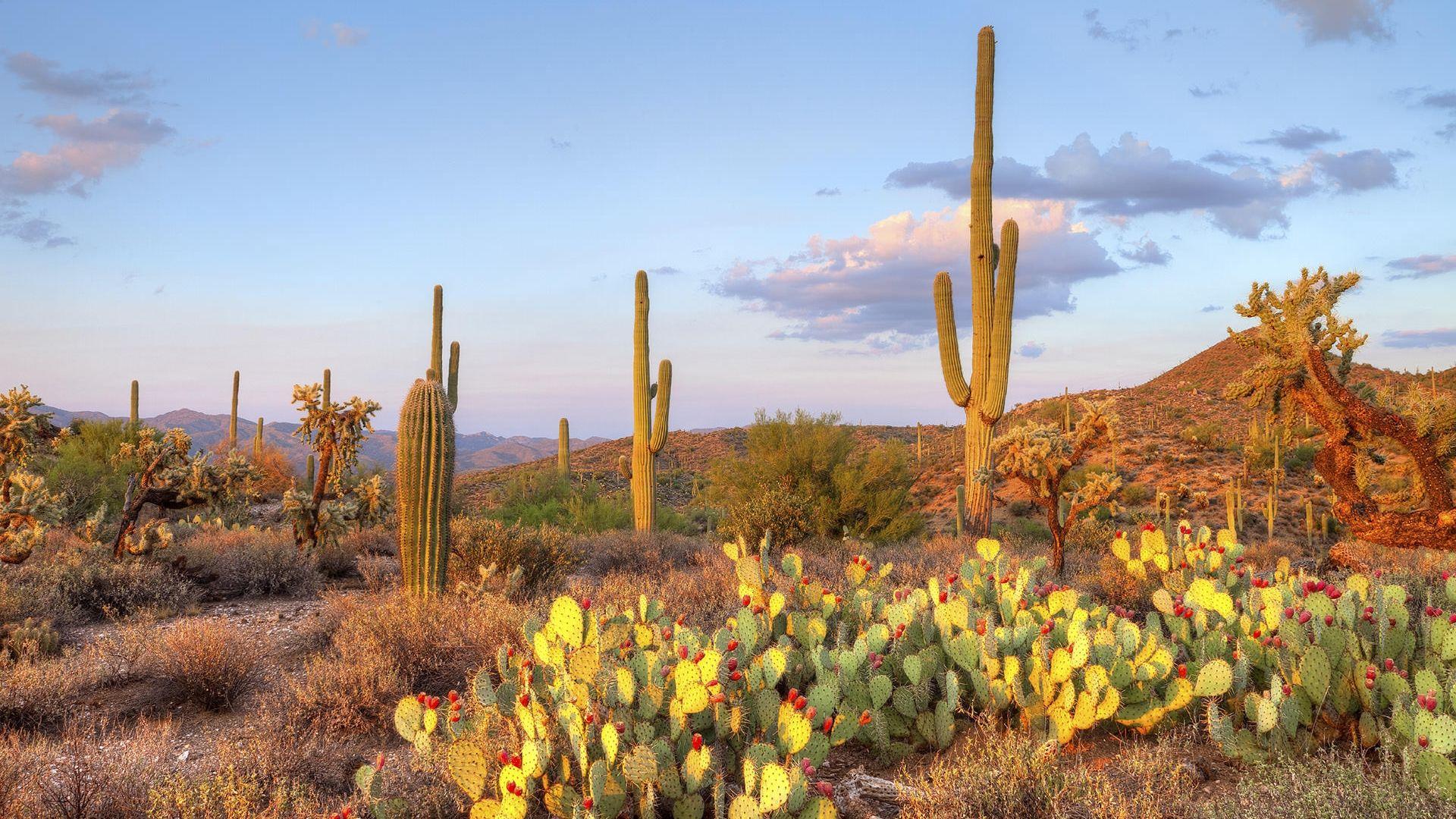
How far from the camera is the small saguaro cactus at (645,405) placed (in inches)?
643

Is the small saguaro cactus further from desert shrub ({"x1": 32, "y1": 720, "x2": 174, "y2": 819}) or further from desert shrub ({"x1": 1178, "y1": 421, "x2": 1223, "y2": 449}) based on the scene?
desert shrub ({"x1": 1178, "y1": 421, "x2": 1223, "y2": 449})

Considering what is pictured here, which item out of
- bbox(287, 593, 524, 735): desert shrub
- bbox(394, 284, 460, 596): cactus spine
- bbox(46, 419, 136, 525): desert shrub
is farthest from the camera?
bbox(46, 419, 136, 525): desert shrub

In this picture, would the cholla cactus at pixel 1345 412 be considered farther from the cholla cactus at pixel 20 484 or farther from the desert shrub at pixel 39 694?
the cholla cactus at pixel 20 484

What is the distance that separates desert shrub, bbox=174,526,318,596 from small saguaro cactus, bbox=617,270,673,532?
6.78 meters

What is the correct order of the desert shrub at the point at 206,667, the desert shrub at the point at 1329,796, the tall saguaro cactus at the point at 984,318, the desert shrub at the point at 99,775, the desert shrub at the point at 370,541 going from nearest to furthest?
the desert shrub at the point at 1329,796, the desert shrub at the point at 99,775, the desert shrub at the point at 206,667, the desert shrub at the point at 370,541, the tall saguaro cactus at the point at 984,318

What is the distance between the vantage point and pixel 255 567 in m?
9.72

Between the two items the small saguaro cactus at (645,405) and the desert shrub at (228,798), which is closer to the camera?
the desert shrub at (228,798)

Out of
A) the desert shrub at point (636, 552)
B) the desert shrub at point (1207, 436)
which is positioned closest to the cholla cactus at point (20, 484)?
the desert shrub at point (636, 552)

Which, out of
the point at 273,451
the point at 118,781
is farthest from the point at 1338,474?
the point at 273,451

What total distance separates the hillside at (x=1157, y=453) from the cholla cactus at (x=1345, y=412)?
2.36 metres

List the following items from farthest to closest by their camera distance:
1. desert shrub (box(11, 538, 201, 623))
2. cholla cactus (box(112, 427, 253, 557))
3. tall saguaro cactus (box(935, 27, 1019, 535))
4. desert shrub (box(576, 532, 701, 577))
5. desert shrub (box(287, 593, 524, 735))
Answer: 1. tall saguaro cactus (box(935, 27, 1019, 535))
2. desert shrub (box(576, 532, 701, 577))
3. cholla cactus (box(112, 427, 253, 557))
4. desert shrub (box(11, 538, 201, 623))
5. desert shrub (box(287, 593, 524, 735))

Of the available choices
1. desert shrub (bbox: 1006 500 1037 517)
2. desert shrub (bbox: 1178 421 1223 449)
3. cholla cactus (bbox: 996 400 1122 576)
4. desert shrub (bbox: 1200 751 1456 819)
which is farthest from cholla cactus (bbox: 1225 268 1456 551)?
desert shrub (bbox: 1178 421 1223 449)

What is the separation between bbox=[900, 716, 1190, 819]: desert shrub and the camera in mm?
3301

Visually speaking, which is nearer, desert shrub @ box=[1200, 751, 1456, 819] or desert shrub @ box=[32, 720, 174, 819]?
desert shrub @ box=[1200, 751, 1456, 819]
